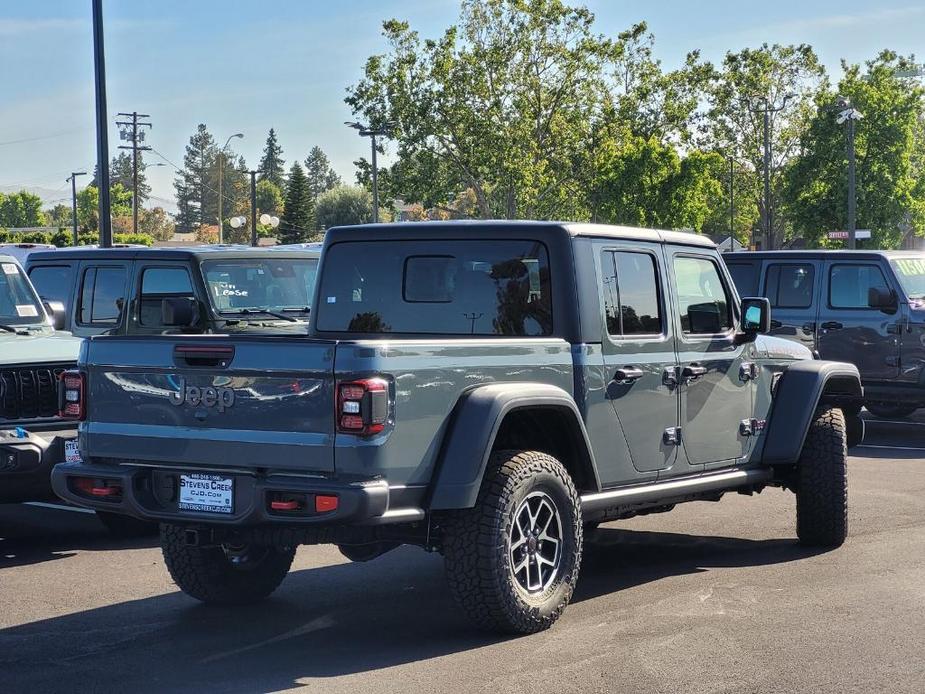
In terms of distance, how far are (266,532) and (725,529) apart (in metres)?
4.31

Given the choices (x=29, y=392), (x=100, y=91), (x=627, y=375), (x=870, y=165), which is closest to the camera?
(x=627, y=375)

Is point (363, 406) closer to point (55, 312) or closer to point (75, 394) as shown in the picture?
point (75, 394)

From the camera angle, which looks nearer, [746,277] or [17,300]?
[17,300]

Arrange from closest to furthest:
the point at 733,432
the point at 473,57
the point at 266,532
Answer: the point at 266,532 → the point at 733,432 → the point at 473,57

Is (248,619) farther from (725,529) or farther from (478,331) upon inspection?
(725,529)

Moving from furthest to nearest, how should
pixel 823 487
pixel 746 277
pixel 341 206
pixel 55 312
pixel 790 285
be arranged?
pixel 341 206
pixel 746 277
pixel 790 285
pixel 55 312
pixel 823 487

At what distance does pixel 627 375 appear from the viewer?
6789 mm

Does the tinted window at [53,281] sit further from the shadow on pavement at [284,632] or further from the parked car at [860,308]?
the parked car at [860,308]

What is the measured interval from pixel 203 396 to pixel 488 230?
1841 millimetres

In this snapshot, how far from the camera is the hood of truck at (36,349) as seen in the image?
8.45 metres

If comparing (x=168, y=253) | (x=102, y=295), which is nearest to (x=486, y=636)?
(x=168, y=253)

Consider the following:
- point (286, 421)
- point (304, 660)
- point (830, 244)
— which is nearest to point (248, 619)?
point (304, 660)

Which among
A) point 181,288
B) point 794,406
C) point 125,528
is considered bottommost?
point 125,528

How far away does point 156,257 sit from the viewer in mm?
11148
